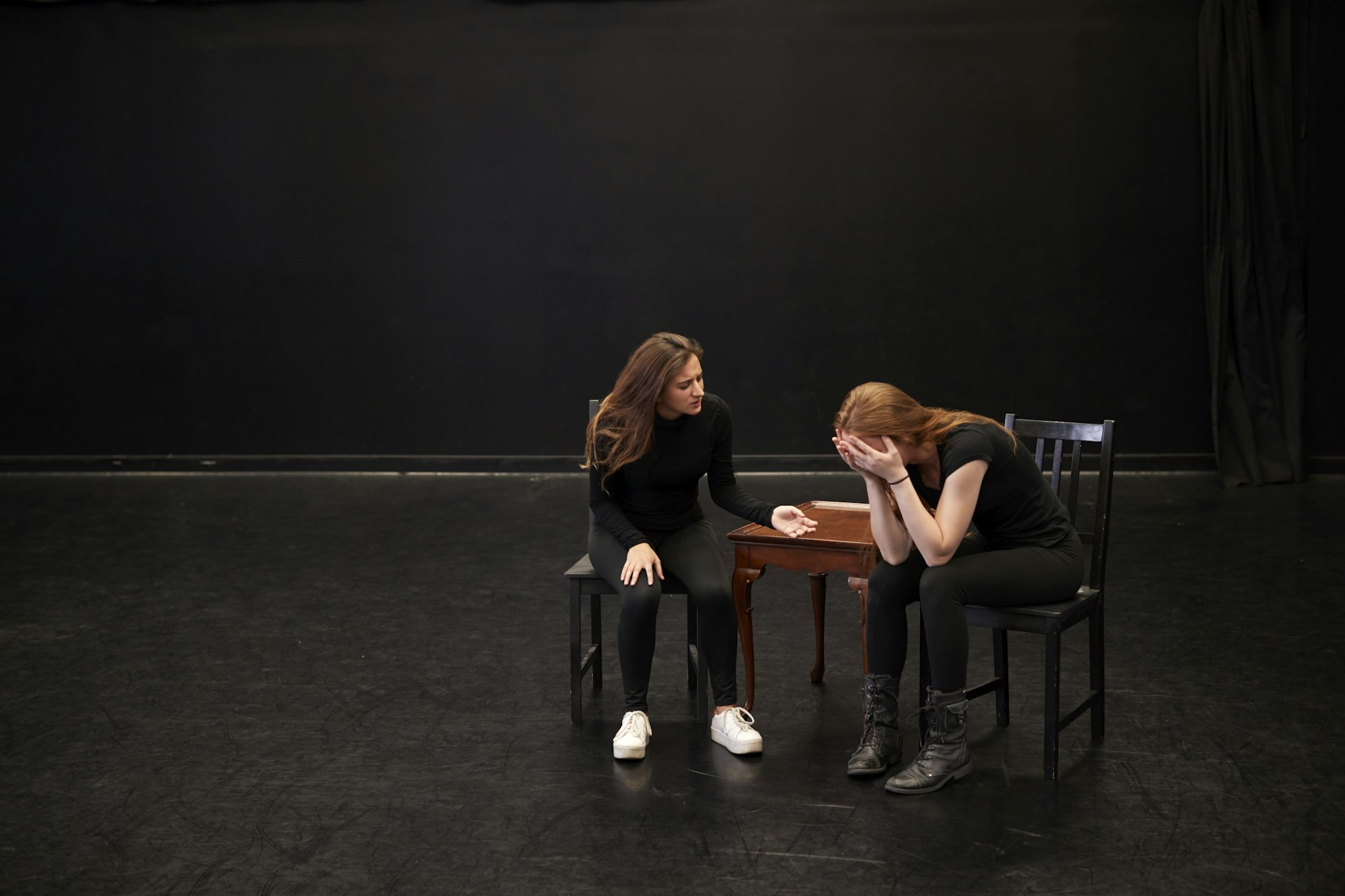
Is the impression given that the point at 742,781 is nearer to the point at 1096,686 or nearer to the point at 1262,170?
A: the point at 1096,686

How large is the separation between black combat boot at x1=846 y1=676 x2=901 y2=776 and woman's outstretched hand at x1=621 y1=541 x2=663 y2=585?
53 centimetres

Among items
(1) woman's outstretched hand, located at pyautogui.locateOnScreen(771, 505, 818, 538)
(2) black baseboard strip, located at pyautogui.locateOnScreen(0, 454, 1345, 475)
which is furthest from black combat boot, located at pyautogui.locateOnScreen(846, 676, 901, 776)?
(2) black baseboard strip, located at pyautogui.locateOnScreen(0, 454, 1345, 475)

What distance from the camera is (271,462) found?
275 inches

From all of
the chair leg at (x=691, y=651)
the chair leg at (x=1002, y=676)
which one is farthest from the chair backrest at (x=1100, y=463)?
the chair leg at (x=691, y=651)

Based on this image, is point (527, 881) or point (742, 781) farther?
point (742, 781)

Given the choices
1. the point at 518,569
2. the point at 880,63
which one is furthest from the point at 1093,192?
the point at 518,569

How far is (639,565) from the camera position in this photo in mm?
2773

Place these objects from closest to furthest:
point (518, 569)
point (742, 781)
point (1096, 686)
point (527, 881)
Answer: point (527, 881)
point (742, 781)
point (1096, 686)
point (518, 569)

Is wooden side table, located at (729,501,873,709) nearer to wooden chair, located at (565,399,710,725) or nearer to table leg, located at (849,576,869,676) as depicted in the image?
table leg, located at (849,576,869,676)

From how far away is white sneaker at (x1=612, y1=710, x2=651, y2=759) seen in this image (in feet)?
8.85

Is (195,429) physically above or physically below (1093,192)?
below

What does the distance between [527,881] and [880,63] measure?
5393 mm

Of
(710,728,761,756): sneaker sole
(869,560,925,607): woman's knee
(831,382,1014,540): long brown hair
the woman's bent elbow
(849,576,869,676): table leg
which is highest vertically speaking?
(831,382,1014,540): long brown hair

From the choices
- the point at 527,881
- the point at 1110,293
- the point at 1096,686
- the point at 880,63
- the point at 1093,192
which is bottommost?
the point at 527,881
